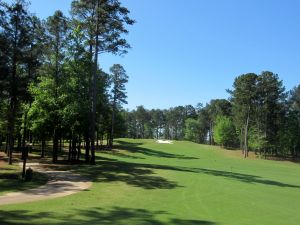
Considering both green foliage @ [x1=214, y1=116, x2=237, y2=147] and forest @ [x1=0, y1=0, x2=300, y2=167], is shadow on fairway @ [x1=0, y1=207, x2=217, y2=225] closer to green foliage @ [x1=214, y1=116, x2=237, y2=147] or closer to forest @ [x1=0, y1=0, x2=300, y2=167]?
forest @ [x1=0, y1=0, x2=300, y2=167]

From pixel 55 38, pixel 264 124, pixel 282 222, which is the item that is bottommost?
pixel 282 222

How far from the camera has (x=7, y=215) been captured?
39.0ft

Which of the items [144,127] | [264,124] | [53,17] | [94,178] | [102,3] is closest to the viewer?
[94,178]

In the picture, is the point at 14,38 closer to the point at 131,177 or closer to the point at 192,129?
the point at 131,177

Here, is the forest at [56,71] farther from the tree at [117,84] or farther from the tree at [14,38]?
the tree at [117,84]

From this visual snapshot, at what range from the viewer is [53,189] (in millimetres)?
18547

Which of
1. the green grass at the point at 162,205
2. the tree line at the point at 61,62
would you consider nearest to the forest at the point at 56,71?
the tree line at the point at 61,62

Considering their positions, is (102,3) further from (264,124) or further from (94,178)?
(264,124)

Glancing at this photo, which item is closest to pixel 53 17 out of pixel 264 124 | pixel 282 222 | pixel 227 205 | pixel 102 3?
pixel 102 3

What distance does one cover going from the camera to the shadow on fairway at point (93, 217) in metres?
11.3

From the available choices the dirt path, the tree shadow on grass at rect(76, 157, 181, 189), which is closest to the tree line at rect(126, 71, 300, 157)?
the tree shadow on grass at rect(76, 157, 181, 189)

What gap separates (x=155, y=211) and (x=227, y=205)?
4.02 metres

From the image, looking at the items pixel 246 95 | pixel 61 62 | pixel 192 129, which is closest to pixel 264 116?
pixel 246 95

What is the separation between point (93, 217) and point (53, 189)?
22.2 ft
